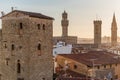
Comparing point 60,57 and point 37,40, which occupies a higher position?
point 37,40

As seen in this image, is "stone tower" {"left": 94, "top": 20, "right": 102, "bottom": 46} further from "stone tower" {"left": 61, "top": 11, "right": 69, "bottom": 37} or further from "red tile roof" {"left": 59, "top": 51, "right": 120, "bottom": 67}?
"red tile roof" {"left": 59, "top": 51, "right": 120, "bottom": 67}

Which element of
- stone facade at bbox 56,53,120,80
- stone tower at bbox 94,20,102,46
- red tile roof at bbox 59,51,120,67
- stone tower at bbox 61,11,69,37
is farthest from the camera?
stone tower at bbox 94,20,102,46

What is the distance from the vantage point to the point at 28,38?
2608 centimetres

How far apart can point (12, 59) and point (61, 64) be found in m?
10.7

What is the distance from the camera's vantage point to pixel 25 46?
26.1 meters

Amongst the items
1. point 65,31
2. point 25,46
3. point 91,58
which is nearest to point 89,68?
point 91,58

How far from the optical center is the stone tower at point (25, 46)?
26141 mm

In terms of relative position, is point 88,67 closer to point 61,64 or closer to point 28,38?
point 61,64

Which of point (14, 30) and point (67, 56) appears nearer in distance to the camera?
point (14, 30)

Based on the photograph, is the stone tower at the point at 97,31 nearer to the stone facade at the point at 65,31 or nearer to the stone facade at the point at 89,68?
the stone facade at the point at 65,31

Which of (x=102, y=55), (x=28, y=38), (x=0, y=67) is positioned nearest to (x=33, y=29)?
(x=28, y=38)

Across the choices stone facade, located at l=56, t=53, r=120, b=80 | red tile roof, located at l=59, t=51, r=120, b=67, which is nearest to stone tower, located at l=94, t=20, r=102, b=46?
red tile roof, located at l=59, t=51, r=120, b=67

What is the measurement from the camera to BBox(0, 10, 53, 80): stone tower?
26.1 meters

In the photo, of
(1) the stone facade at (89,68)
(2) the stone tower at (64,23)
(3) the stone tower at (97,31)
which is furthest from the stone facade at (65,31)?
(1) the stone facade at (89,68)
